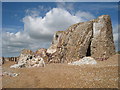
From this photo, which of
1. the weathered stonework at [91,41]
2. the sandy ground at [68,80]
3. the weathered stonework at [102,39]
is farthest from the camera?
the weathered stonework at [91,41]

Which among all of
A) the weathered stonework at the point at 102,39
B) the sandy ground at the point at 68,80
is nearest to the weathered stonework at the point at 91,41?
the weathered stonework at the point at 102,39

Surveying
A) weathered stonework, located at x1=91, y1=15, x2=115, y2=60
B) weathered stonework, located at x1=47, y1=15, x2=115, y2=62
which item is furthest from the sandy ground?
weathered stonework, located at x1=47, y1=15, x2=115, y2=62

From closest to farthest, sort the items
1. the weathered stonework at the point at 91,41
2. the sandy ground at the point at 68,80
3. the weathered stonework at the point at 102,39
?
the sandy ground at the point at 68,80 → the weathered stonework at the point at 102,39 → the weathered stonework at the point at 91,41

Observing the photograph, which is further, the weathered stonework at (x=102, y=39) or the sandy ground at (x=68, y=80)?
the weathered stonework at (x=102, y=39)

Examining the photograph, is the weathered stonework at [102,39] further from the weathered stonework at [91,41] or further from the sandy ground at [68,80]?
the sandy ground at [68,80]

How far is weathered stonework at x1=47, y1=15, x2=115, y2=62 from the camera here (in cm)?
2994

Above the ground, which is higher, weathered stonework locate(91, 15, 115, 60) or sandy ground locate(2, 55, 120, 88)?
weathered stonework locate(91, 15, 115, 60)

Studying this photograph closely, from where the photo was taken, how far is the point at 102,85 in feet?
26.9

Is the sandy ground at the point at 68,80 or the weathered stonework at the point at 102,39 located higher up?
the weathered stonework at the point at 102,39

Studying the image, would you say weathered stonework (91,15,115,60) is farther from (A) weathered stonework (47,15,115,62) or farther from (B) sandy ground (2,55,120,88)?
(B) sandy ground (2,55,120,88)

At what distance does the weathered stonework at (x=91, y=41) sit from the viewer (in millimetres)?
29938

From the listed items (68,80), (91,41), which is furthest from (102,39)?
(68,80)

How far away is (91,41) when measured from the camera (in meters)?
32.1

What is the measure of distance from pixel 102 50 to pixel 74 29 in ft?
34.0
